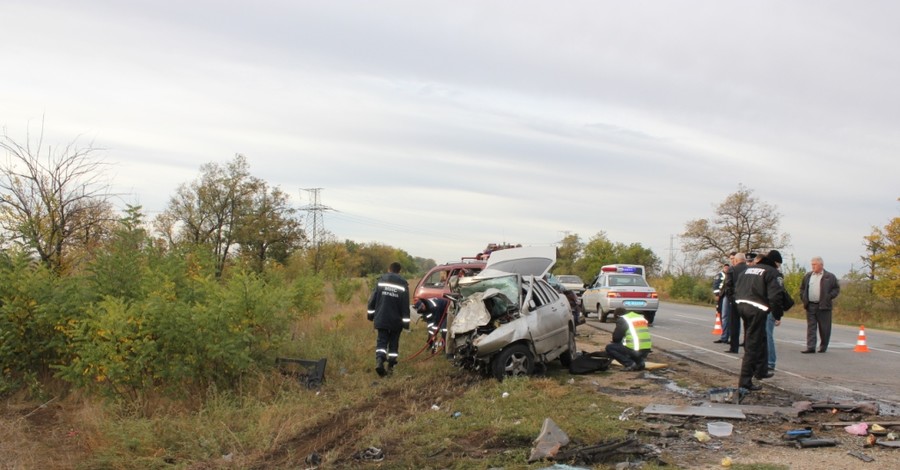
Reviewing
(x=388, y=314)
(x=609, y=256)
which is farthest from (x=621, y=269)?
(x=609, y=256)

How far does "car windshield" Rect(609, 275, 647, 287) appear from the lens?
68.9ft

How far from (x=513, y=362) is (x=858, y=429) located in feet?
14.8

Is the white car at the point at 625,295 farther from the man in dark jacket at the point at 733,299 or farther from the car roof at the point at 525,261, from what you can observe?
the car roof at the point at 525,261

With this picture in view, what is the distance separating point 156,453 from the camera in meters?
6.84

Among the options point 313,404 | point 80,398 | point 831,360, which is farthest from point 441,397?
point 831,360

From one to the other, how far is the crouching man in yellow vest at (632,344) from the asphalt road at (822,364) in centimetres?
128

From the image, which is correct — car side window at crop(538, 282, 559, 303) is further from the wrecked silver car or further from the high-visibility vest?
the high-visibility vest

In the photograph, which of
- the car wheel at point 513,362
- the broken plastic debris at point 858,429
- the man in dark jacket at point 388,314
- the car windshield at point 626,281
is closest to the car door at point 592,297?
the car windshield at point 626,281

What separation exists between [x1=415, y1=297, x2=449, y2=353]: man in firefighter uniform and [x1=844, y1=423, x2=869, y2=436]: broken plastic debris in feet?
22.4

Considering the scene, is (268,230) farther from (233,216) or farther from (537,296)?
(537,296)

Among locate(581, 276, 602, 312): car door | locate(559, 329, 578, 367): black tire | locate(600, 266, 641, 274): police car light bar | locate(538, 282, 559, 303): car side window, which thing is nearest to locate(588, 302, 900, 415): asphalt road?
locate(559, 329, 578, 367): black tire

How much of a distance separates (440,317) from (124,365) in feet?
18.8

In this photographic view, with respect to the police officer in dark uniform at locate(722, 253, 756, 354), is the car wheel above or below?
below

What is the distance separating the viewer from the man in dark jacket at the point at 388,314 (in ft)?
35.0
